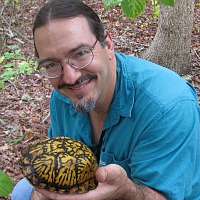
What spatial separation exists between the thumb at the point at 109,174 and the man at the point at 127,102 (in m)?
0.09

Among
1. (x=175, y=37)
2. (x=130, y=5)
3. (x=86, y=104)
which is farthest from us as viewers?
(x=175, y=37)

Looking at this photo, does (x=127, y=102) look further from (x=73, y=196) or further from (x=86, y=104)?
(x=73, y=196)

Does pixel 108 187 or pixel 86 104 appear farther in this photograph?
pixel 86 104

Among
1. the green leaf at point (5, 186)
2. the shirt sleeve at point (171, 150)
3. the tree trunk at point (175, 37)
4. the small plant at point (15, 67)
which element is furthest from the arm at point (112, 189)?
the tree trunk at point (175, 37)

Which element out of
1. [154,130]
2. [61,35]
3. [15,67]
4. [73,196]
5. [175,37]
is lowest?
[15,67]

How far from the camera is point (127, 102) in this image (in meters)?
2.29

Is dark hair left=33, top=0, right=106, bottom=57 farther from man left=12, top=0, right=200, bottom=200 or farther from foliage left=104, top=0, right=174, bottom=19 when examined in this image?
foliage left=104, top=0, right=174, bottom=19

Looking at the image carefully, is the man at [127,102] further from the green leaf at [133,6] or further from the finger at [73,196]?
the green leaf at [133,6]

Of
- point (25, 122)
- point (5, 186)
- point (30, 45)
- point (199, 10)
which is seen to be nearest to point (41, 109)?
point (25, 122)

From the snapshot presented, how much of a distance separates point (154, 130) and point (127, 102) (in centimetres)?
27

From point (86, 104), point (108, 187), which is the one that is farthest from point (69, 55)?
point (108, 187)

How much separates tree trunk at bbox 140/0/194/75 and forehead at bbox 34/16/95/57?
3.83 metres

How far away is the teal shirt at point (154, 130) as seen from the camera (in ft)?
6.89

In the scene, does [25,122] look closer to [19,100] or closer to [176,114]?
[19,100]
